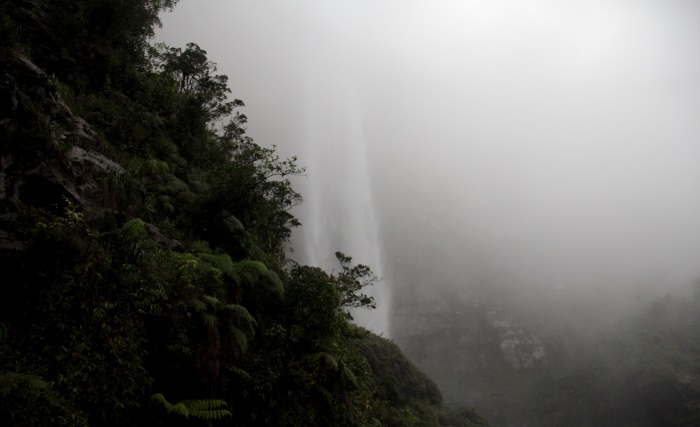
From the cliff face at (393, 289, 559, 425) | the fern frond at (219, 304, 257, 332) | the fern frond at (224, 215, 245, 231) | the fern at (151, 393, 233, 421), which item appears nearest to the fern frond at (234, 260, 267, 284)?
the fern frond at (219, 304, 257, 332)

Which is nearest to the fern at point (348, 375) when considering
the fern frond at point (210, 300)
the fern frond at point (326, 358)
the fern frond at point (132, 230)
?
the fern frond at point (326, 358)

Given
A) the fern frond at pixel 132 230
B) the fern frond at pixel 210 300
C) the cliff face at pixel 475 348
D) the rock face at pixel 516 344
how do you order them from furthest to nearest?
the rock face at pixel 516 344 < the cliff face at pixel 475 348 < the fern frond at pixel 210 300 < the fern frond at pixel 132 230

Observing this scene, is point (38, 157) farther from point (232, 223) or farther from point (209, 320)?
point (232, 223)

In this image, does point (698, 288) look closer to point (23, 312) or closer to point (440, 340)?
point (440, 340)

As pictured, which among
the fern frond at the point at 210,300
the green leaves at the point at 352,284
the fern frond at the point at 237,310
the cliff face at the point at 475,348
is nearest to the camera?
the fern frond at the point at 210,300

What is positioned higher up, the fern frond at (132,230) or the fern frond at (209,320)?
the fern frond at (132,230)

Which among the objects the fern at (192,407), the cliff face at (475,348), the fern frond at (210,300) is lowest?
Answer: the fern at (192,407)

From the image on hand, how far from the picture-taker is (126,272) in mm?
8055

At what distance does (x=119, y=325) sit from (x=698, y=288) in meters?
189

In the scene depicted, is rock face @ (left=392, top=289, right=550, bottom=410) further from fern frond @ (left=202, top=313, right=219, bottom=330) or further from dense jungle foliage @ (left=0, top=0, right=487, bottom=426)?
fern frond @ (left=202, top=313, right=219, bottom=330)

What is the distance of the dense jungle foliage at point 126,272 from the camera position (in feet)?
22.1

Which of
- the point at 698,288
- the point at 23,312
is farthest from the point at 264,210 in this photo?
the point at 698,288

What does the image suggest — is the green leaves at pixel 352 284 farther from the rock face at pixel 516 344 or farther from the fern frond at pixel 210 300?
the rock face at pixel 516 344

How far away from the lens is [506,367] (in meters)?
117
